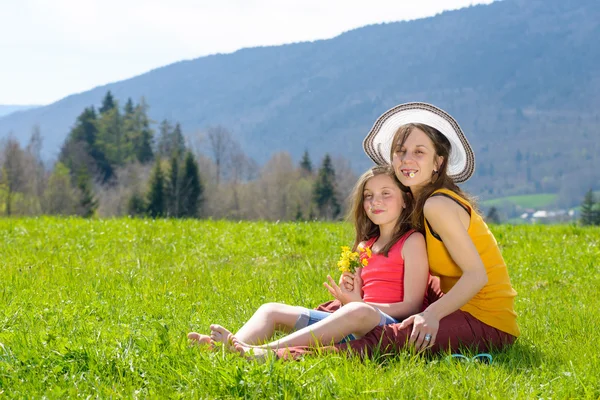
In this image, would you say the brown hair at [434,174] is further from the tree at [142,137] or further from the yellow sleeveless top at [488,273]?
the tree at [142,137]

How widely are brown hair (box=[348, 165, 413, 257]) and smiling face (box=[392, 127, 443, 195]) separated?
0.81 feet

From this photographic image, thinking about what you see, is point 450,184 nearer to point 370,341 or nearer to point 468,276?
point 468,276

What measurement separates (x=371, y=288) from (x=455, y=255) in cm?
74

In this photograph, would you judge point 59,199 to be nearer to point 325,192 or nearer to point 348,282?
point 325,192

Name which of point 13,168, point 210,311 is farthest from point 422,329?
point 13,168

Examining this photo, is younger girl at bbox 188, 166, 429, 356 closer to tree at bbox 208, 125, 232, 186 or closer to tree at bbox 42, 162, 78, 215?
tree at bbox 42, 162, 78, 215

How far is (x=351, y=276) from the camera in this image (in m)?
5.48

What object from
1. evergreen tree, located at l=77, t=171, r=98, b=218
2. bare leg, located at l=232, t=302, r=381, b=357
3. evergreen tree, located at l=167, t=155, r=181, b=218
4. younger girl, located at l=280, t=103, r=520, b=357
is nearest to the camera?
bare leg, located at l=232, t=302, r=381, b=357

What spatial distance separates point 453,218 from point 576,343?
1355 millimetres

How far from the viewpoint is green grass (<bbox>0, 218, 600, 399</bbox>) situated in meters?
3.93

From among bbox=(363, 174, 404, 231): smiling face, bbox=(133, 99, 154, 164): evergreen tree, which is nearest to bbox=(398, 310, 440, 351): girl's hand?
bbox=(363, 174, 404, 231): smiling face

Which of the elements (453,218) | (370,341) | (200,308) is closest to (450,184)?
(453,218)

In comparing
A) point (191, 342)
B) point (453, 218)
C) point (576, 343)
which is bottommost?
point (576, 343)

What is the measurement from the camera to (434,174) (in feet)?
17.9
